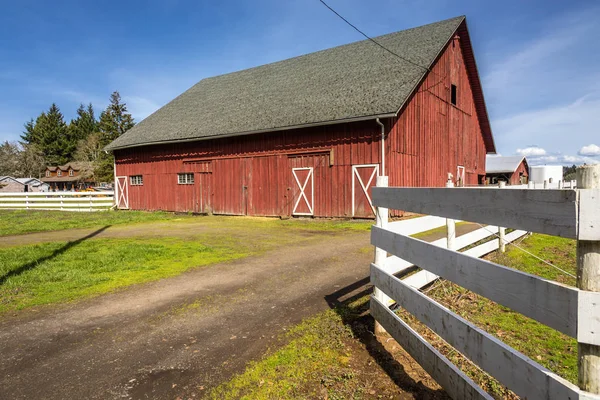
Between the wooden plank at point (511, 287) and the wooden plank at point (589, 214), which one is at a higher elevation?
the wooden plank at point (589, 214)

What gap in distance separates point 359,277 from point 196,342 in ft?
10.2

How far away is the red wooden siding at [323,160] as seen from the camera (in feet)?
47.6

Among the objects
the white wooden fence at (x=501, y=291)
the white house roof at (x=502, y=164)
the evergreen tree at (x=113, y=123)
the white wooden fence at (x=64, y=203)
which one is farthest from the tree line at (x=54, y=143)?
the white wooden fence at (x=501, y=291)

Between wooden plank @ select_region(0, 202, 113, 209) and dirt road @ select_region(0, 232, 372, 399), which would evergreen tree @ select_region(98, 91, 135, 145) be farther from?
dirt road @ select_region(0, 232, 372, 399)

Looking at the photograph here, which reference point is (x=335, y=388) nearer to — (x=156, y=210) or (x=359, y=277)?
(x=359, y=277)

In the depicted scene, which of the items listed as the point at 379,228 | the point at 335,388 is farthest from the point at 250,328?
the point at 379,228

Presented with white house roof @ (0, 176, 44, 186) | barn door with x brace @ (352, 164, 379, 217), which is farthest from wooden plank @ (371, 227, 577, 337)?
white house roof @ (0, 176, 44, 186)

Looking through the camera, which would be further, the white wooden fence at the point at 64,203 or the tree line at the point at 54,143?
the tree line at the point at 54,143

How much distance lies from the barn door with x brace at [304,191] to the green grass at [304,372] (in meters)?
11.9

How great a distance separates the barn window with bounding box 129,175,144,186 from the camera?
22.5 m

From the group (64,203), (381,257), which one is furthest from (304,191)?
(64,203)

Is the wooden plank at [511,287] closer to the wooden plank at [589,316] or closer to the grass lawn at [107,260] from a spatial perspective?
the wooden plank at [589,316]

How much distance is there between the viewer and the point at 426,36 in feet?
58.0

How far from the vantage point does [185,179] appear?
800 inches
